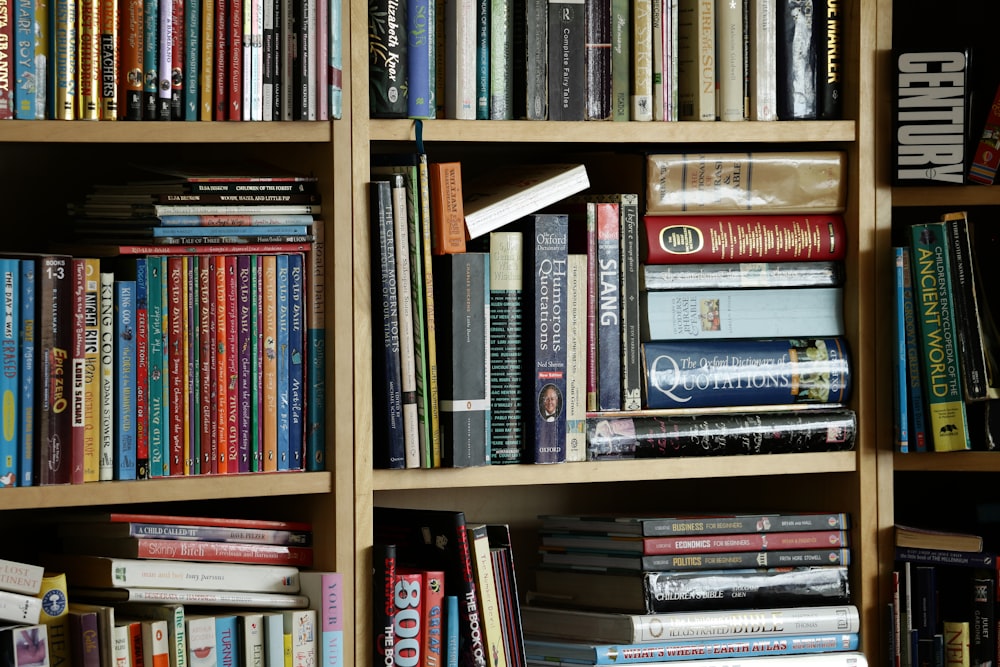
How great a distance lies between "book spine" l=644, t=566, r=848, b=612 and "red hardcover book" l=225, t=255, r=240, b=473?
1.69 ft

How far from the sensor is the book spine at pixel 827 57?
1.50m

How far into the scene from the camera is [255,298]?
4.36 feet

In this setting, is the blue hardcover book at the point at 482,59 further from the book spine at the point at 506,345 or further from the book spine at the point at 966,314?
the book spine at the point at 966,314

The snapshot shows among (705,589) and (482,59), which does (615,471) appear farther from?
(482,59)

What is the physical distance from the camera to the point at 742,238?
150 centimetres

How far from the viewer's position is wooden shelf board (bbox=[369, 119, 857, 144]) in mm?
1372

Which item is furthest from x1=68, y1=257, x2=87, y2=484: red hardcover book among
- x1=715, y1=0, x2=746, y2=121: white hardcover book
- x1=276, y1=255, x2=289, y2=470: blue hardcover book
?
x1=715, y1=0, x2=746, y2=121: white hardcover book

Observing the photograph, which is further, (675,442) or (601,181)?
(601,181)

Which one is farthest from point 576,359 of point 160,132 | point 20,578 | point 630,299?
point 20,578

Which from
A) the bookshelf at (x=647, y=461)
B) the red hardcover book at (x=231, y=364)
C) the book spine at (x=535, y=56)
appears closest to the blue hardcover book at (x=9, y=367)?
the red hardcover book at (x=231, y=364)

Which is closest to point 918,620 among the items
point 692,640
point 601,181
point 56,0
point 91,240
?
point 692,640

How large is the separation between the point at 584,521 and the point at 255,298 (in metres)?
0.50

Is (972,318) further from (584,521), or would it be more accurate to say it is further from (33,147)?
(33,147)

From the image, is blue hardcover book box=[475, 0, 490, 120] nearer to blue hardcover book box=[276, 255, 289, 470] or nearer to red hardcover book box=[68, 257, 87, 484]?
blue hardcover book box=[276, 255, 289, 470]
